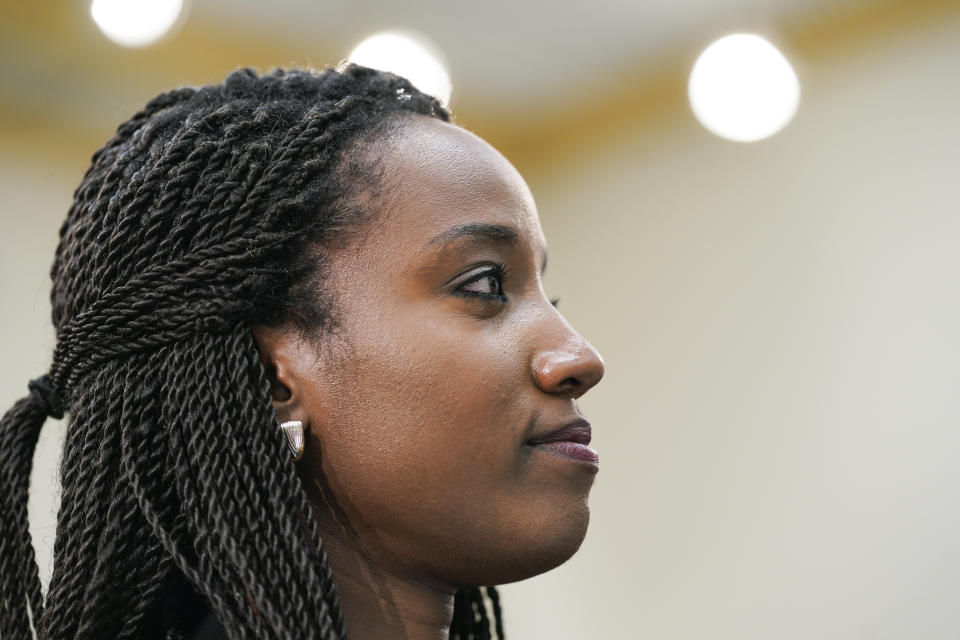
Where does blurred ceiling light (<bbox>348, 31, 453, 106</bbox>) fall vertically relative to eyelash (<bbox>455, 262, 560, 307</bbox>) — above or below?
above

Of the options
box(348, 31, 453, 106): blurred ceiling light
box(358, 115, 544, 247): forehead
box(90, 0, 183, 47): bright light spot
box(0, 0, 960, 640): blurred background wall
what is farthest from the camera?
box(348, 31, 453, 106): blurred ceiling light

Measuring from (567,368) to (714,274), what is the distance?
6.63ft

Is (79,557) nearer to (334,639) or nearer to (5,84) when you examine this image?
(334,639)

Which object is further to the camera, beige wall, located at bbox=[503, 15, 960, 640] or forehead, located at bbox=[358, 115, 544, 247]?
beige wall, located at bbox=[503, 15, 960, 640]

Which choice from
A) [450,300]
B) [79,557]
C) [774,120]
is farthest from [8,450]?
[774,120]

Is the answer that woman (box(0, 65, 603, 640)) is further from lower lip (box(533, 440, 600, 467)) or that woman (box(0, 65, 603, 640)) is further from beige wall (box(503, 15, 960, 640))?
beige wall (box(503, 15, 960, 640))

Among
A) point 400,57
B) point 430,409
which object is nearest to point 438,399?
point 430,409

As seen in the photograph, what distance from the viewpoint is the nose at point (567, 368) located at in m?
1.19

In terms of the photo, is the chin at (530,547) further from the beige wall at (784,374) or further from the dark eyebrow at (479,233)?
the beige wall at (784,374)

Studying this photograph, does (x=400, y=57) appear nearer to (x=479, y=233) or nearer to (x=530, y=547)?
(x=479, y=233)

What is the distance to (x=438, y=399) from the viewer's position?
1.16 metres

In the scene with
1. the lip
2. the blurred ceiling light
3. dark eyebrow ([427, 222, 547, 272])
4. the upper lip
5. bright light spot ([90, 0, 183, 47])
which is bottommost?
the lip

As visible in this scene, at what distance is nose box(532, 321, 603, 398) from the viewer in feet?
3.90

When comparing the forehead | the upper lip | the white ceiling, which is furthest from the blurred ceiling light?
the upper lip
